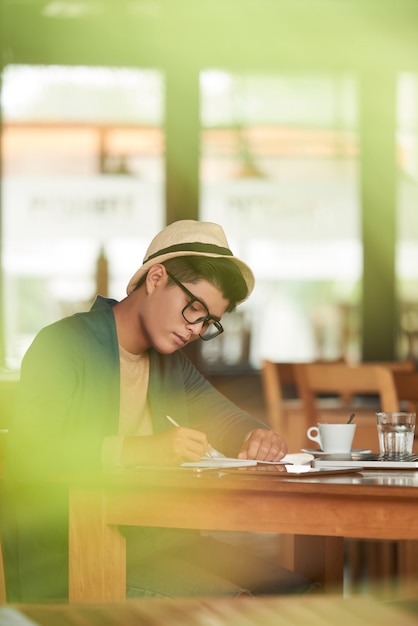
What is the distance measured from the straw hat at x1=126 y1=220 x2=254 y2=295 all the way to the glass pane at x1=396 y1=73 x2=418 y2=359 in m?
5.07

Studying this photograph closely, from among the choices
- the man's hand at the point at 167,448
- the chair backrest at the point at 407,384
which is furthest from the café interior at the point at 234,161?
the man's hand at the point at 167,448

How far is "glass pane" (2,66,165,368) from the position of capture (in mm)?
7250

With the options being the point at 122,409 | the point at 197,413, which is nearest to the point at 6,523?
the point at 122,409

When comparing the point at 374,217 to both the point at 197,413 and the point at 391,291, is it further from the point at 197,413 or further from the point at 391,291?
the point at 197,413

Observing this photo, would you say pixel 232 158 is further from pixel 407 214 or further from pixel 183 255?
pixel 183 255

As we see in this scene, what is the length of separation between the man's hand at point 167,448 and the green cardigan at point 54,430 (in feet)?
0.23

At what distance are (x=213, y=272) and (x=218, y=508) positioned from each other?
0.65 metres

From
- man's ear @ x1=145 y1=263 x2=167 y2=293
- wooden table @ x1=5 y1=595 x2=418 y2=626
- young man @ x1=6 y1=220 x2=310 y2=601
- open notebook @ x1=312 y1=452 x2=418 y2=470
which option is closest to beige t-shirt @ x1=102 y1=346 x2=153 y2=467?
young man @ x1=6 y1=220 x2=310 y2=601

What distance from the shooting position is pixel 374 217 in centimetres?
732

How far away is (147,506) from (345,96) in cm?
587

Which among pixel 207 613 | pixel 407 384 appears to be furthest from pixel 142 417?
pixel 407 384

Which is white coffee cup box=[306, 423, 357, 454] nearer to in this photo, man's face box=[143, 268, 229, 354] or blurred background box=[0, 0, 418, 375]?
man's face box=[143, 268, 229, 354]

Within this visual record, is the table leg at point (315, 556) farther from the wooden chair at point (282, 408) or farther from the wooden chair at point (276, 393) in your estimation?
the wooden chair at point (276, 393)

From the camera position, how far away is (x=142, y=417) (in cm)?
241
